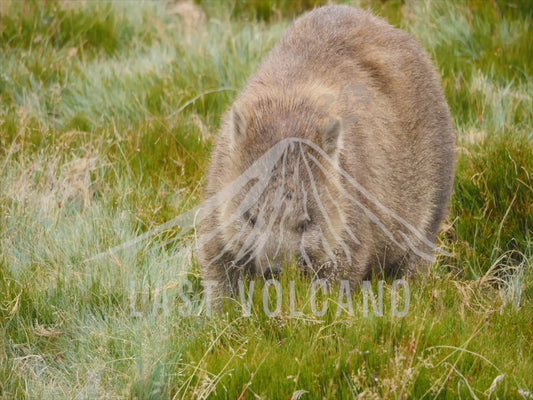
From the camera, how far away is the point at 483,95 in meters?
5.81

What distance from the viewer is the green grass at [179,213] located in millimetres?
3178

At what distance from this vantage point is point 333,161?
13.1 ft

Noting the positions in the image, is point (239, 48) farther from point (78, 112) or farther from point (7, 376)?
point (7, 376)

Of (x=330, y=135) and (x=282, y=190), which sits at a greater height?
(x=330, y=135)

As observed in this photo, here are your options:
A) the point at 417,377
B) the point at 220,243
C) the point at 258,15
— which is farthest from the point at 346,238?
the point at 258,15

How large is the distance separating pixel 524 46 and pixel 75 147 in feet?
10.6

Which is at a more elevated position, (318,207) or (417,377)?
(318,207)

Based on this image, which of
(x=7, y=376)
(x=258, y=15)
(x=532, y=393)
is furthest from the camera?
(x=258, y=15)

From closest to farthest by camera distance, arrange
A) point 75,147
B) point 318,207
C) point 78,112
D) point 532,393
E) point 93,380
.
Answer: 1. point 532,393
2. point 93,380
3. point 318,207
4. point 75,147
5. point 78,112

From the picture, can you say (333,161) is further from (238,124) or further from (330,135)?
(238,124)

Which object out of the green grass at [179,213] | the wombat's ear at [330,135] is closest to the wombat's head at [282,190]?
the wombat's ear at [330,135]

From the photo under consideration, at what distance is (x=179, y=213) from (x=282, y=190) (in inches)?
46.2

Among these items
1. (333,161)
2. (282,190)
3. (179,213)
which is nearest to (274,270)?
(282,190)

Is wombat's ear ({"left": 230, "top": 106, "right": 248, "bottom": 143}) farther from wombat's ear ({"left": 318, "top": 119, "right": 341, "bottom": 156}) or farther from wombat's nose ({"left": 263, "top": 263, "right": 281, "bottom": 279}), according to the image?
wombat's nose ({"left": 263, "top": 263, "right": 281, "bottom": 279})
